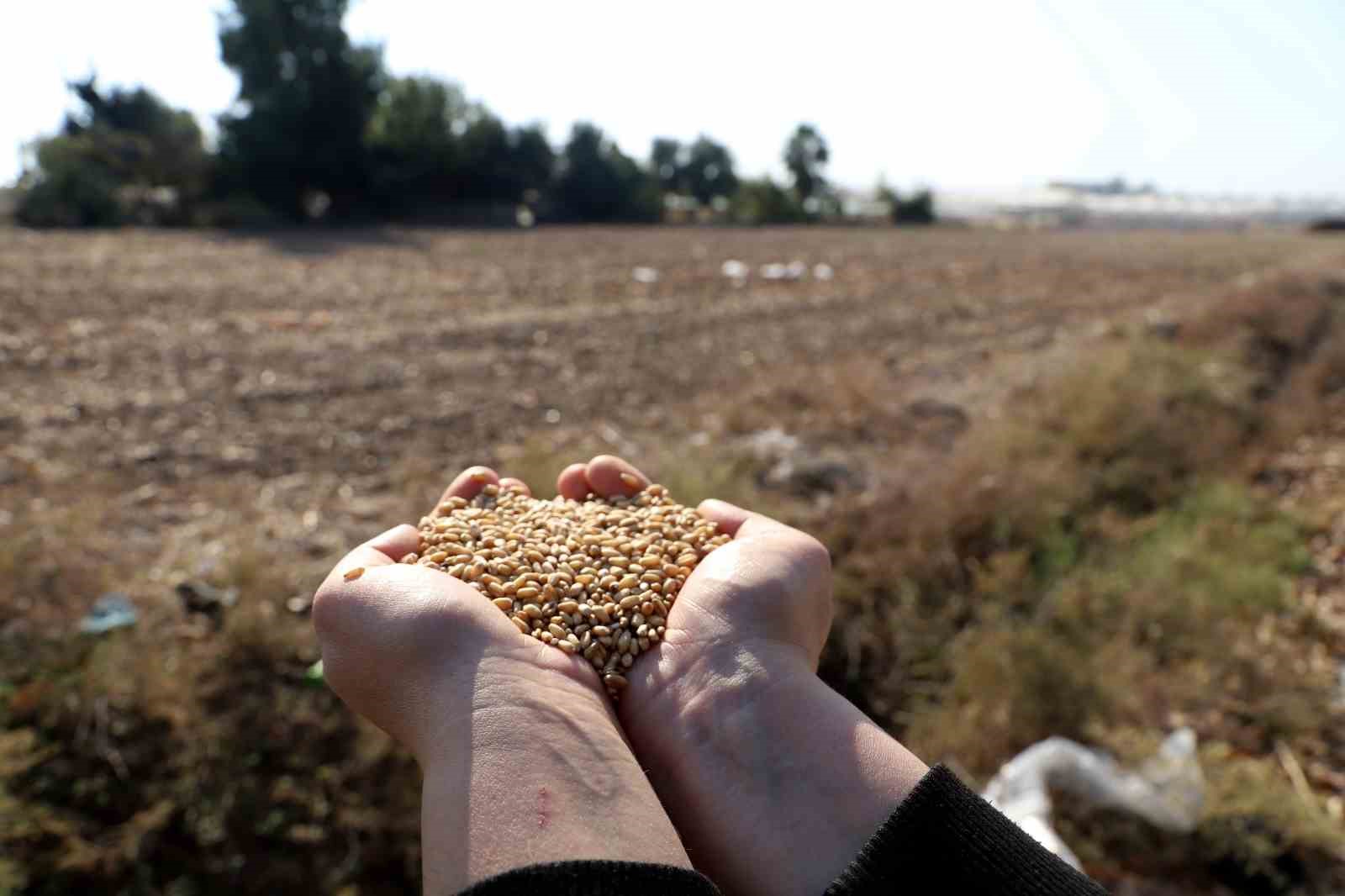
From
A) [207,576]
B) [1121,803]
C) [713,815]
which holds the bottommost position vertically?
[1121,803]

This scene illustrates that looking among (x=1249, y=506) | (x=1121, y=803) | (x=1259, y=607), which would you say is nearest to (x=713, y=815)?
(x=1121, y=803)

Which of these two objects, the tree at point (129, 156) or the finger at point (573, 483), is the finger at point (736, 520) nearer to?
the finger at point (573, 483)

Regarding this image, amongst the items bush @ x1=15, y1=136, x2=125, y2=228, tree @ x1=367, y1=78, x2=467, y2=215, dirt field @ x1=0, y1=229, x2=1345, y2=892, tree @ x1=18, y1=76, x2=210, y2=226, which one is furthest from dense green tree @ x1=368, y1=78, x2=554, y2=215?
dirt field @ x1=0, y1=229, x2=1345, y2=892

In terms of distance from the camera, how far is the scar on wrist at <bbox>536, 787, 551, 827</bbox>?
1390 millimetres

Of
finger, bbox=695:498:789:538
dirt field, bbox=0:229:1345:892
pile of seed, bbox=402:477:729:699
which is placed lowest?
dirt field, bbox=0:229:1345:892

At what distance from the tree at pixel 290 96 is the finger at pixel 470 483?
2468 centimetres

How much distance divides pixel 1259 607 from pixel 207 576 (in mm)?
5089

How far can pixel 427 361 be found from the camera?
8023mm

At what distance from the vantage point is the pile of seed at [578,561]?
6.38 ft

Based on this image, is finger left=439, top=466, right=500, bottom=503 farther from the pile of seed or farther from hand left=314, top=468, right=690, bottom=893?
hand left=314, top=468, right=690, bottom=893

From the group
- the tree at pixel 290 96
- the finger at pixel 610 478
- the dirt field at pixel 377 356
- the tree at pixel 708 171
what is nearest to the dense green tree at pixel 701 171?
the tree at pixel 708 171

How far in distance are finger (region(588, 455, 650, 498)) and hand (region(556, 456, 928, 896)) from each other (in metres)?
0.57

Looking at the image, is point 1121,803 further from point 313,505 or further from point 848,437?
point 313,505

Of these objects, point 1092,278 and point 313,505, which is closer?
point 313,505
